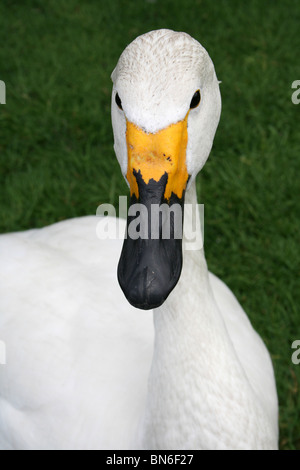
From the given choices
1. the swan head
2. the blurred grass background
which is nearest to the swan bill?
the swan head

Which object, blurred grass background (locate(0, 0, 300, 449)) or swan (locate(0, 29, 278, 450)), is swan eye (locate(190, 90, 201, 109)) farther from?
blurred grass background (locate(0, 0, 300, 449))

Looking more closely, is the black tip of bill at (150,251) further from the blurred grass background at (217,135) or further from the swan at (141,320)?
the blurred grass background at (217,135)

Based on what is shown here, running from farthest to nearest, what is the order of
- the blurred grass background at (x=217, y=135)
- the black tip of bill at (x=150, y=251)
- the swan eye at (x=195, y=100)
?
1. the blurred grass background at (x=217, y=135)
2. the swan eye at (x=195, y=100)
3. the black tip of bill at (x=150, y=251)

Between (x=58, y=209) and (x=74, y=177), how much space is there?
1.14ft

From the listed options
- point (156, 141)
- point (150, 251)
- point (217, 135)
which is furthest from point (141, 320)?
point (217, 135)

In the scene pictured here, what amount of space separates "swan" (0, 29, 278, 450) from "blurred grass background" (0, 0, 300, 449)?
2.86 feet

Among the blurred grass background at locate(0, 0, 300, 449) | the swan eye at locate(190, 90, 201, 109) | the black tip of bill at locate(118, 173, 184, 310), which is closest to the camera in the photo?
the black tip of bill at locate(118, 173, 184, 310)

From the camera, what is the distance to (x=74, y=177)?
4.09 meters

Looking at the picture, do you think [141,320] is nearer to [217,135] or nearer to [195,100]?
[195,100]

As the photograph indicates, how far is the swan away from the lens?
1436 mm

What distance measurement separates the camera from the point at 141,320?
2291 millimetres

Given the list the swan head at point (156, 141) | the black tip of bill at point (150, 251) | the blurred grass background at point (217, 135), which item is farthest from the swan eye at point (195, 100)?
the blurred grass background at point (217, 135)

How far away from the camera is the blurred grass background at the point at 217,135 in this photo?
11.3 ft

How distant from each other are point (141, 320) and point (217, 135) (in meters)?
2.24
